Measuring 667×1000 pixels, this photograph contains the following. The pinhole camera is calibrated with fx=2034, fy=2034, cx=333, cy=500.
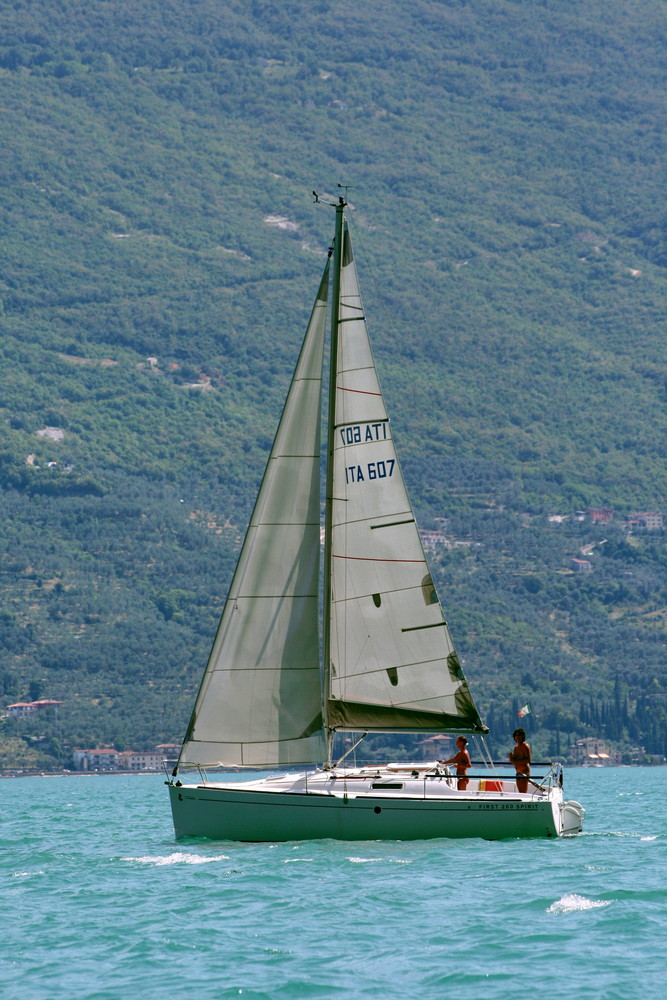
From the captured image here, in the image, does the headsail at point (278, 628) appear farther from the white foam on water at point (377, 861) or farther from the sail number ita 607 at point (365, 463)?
the white foam on water at point (377, 861)

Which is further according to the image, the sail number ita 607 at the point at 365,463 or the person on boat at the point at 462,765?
the sail number ita 607 at the point at 365,463

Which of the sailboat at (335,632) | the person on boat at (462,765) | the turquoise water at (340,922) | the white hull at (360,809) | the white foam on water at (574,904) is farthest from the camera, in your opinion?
the sailboat at (335,632)

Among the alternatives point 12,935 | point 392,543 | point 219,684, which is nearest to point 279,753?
point 219,684

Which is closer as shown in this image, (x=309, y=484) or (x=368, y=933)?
(x=368, y=933)

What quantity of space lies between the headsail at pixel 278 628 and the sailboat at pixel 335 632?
0.08ft

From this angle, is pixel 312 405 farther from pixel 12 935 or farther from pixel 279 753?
pixel 12 935

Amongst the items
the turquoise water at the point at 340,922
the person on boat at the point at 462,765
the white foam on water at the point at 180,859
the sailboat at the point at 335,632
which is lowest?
the turquoise water at the point at 340,922

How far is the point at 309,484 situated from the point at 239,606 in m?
2.61

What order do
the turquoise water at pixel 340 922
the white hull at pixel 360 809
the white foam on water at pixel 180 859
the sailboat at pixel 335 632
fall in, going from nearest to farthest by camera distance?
the turquoise water at pixel 340 922 < the white hull at pixel 360 809 < the white foam on water at pixel 180 859 < the sailboat at pixel 335 632

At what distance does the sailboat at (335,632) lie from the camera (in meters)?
36.3

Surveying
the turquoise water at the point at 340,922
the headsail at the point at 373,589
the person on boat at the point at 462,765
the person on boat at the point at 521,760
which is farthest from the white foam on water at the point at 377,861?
the person on boat at the point at 521,760

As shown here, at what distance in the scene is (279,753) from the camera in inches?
1430

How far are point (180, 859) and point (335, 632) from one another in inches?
199

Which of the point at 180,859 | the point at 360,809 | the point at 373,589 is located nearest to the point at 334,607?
the point at 373,589
